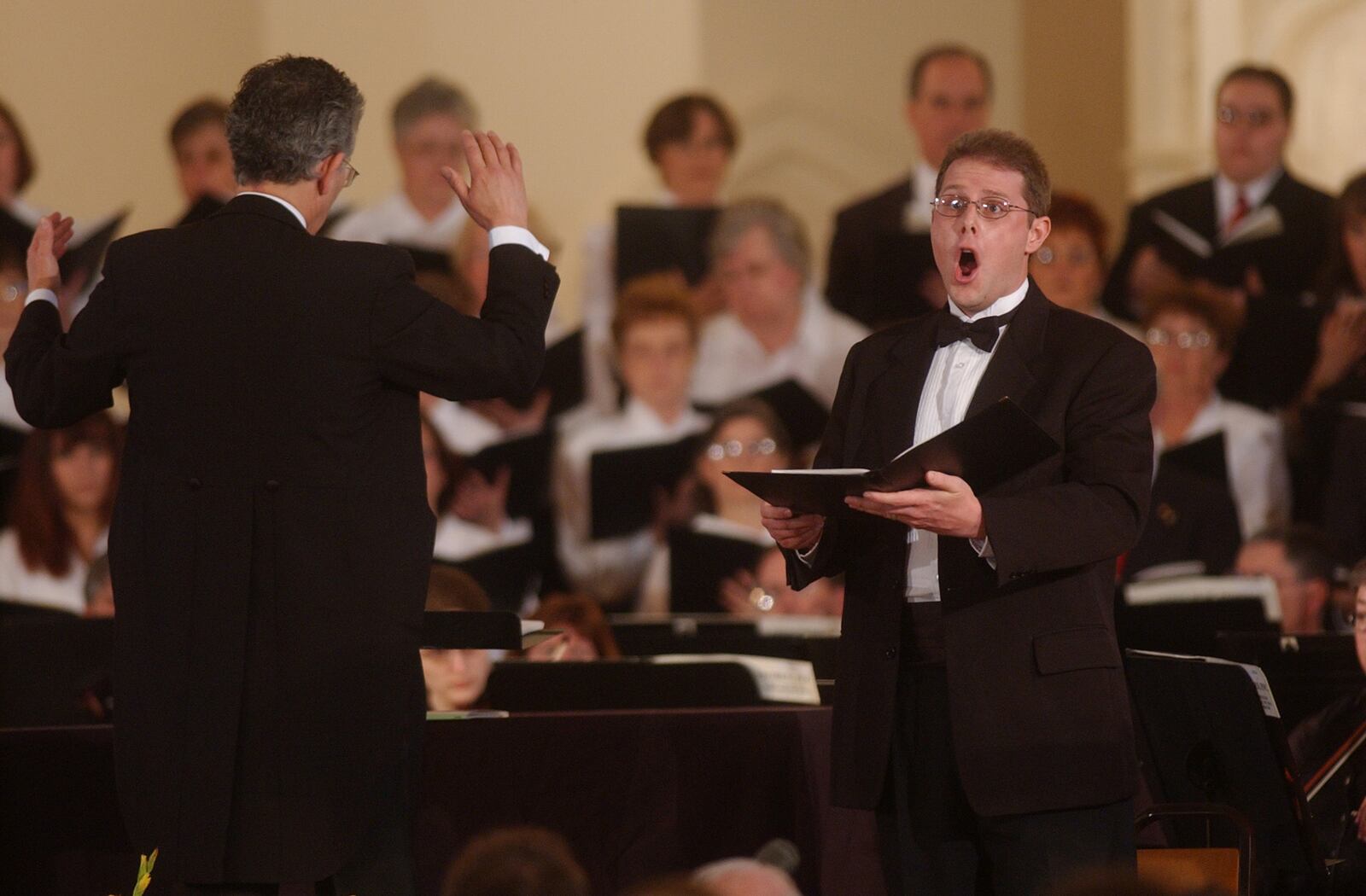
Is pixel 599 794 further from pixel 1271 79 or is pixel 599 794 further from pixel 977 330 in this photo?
pixel 1271 79

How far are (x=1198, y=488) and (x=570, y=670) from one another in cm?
410

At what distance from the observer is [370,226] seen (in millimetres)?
7668

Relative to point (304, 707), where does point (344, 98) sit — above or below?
above

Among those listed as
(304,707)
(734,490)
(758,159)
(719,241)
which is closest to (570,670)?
(304,707)

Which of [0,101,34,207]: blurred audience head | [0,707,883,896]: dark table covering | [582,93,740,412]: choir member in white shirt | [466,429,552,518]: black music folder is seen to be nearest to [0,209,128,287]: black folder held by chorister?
[0,101,34,207]: blurred audience head

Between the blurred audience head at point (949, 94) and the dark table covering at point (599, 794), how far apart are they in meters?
5.05

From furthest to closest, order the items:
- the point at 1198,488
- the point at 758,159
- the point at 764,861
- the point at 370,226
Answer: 1. the point at 758,159
2. the point at 370,226
3. the point at 1198,488
4. the point at 764,861

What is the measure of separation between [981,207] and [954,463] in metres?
0.44

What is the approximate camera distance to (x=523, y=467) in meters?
7.64

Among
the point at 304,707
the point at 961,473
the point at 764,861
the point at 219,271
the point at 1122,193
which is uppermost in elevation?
the point at 1122,193

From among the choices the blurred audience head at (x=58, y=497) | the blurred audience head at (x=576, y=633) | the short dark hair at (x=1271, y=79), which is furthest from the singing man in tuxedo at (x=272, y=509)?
the short dark hair at (x=1271, y=79)

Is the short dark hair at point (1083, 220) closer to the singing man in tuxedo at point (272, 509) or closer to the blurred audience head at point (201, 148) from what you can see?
the blurred audience head at point (201, 148)

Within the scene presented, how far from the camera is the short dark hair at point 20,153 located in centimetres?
772

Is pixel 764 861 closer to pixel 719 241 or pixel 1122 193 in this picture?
pixel 719 241
